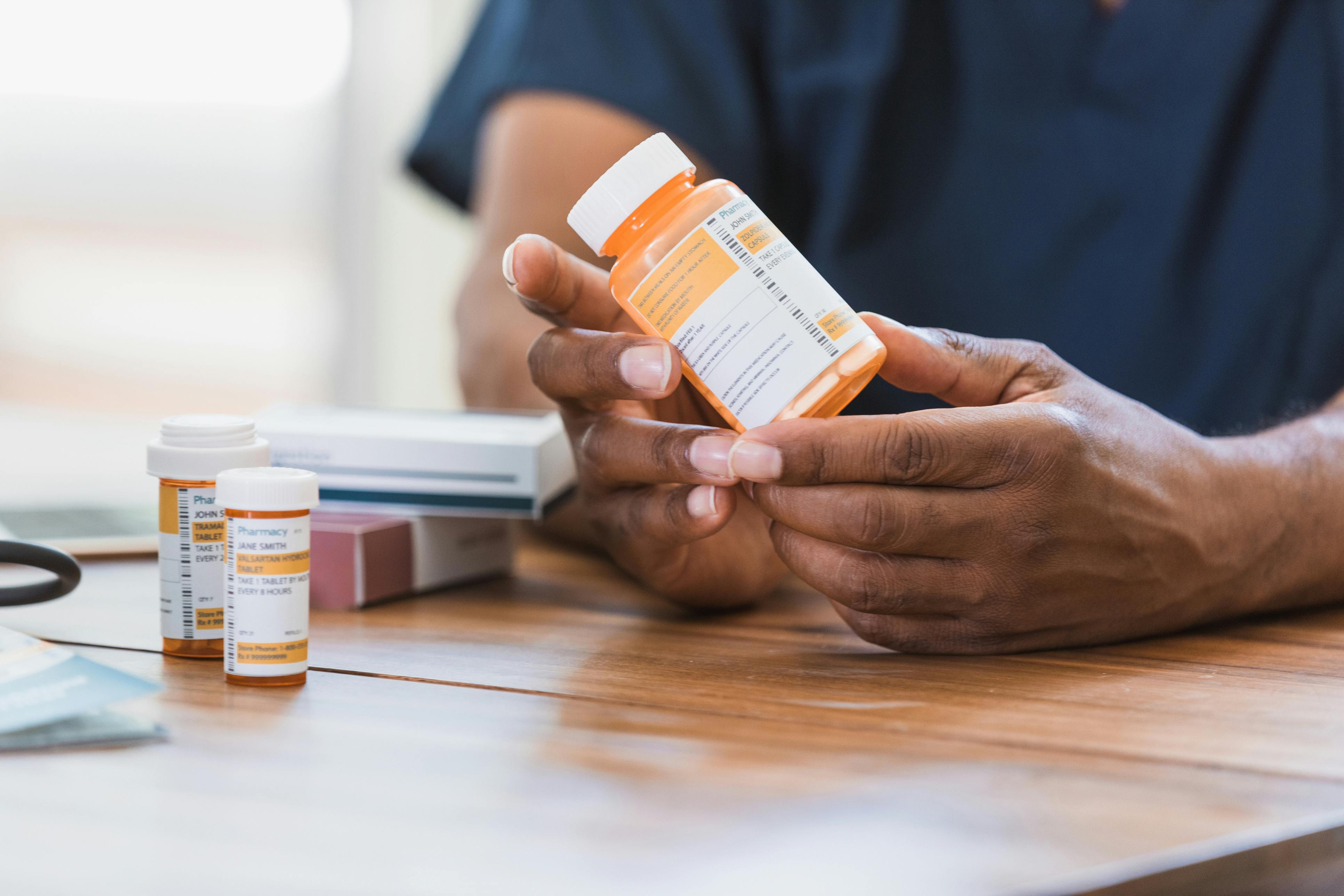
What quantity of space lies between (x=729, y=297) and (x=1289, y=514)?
41 cm

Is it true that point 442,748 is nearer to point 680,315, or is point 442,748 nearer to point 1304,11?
point 680,315

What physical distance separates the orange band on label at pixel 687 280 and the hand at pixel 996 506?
0.06m

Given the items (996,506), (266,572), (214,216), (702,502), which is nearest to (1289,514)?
(996,506)

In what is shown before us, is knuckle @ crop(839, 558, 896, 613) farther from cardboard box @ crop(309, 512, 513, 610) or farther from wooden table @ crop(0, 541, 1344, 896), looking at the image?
cardboard box @ crop(309, 512, 513, 610)

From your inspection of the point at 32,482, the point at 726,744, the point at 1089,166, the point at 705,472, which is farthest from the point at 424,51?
the point at 726,744

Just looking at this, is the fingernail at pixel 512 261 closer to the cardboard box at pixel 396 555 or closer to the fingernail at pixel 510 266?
the fingernail at pixel 510 266

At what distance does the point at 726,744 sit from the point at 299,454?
43 centimetres

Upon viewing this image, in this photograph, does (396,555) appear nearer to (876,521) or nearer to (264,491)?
(264,491)

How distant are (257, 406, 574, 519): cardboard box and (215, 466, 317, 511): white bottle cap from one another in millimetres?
221

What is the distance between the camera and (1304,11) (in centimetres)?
103

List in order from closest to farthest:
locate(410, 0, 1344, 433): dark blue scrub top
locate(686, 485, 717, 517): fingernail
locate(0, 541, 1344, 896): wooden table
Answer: locate(0, 541, 1344, 896): wooden table → locate(686, 485, 717, 517): fingernail → locate(410, 0, 1344, 433): dark blue scrub top

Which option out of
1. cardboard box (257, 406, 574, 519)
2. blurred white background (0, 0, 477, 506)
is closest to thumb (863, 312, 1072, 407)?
cardboard box (257, 406, 574, 519)

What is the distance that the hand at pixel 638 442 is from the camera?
569 mm

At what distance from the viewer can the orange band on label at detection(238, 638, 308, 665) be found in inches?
20.6
